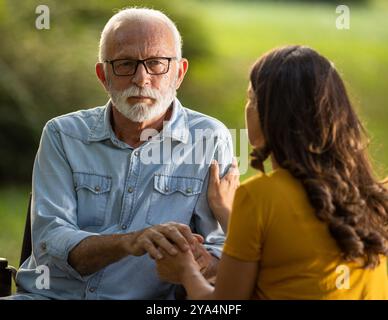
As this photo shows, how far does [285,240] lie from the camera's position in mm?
2570

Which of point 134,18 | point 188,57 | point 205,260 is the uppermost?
point 134,18

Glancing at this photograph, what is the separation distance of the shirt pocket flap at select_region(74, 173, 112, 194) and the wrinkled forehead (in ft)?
1.32

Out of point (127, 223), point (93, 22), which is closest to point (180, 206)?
point (127, 223)

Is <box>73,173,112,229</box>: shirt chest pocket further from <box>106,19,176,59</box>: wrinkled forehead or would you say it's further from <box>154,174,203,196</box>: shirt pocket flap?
<box>106,19,176,59</box>: wrinkled forehead

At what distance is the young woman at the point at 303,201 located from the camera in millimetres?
2570

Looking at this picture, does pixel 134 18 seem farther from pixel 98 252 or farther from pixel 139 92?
pixel 98 252

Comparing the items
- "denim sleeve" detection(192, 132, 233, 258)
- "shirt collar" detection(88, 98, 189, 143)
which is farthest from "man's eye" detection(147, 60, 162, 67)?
"denim sleeve" detection(192, 132, 233, 258)

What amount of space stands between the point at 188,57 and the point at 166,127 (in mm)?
6790

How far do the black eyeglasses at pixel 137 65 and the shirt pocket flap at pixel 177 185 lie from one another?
0.35 m

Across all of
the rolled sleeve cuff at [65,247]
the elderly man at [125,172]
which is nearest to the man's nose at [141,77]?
the elderly man at [125,172]

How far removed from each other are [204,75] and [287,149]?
765 cm

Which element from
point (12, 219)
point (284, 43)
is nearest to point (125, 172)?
point (12, 219)

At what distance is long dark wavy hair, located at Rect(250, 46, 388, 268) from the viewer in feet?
8.48
